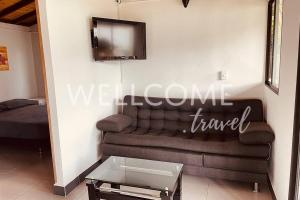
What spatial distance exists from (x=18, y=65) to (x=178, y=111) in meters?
4.04

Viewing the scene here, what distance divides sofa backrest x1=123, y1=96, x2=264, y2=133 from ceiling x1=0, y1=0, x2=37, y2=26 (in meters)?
2.86

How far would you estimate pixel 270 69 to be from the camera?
2.88 m

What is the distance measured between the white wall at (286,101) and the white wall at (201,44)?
933 millimetres

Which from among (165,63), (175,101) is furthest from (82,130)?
(165,63)

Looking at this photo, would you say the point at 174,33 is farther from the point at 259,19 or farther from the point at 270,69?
the point at 270,69

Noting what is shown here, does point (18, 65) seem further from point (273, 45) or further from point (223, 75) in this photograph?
point (273, 45)

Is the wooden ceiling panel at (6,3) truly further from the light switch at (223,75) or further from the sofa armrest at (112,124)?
the light switch at (223,75)

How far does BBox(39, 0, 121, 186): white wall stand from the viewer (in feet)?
7.78

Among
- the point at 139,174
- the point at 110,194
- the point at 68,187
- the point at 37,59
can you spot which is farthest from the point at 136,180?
the point at 37,59

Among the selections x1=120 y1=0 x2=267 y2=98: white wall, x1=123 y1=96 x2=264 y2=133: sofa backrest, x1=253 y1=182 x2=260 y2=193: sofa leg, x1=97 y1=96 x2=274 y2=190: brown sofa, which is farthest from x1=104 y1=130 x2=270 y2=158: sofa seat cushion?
x1=120 y1=0 x2=267 y2=98: white wall

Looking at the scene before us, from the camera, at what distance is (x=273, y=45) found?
8.96 ft

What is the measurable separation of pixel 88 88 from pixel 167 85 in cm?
120

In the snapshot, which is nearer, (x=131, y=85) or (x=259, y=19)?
(x=259, y=19)

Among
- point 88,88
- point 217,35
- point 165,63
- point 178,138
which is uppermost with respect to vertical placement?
point 217,35
